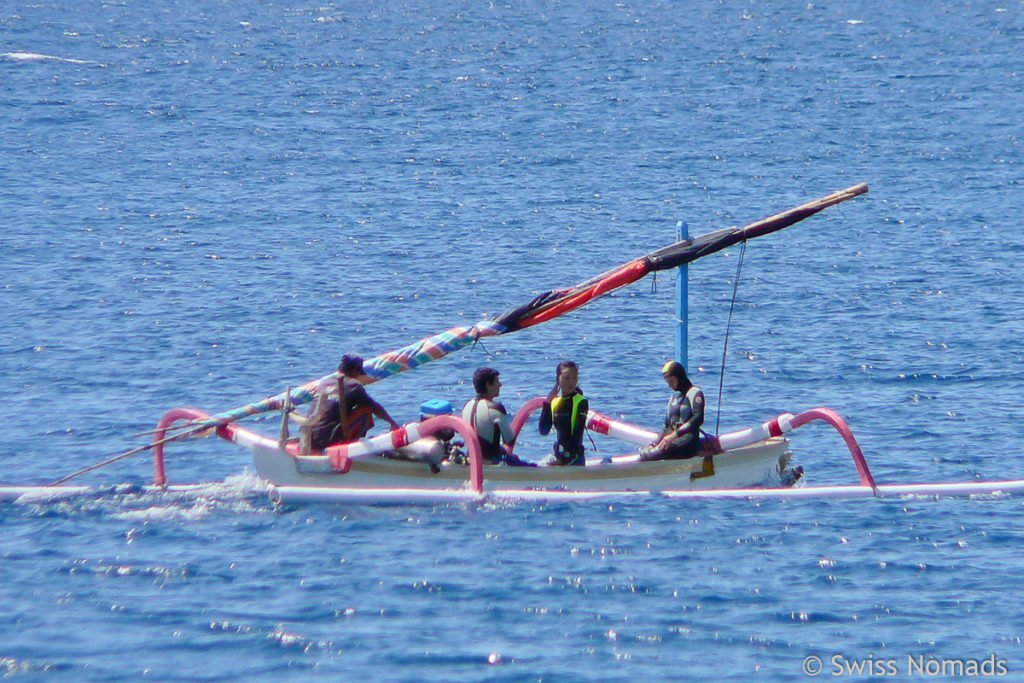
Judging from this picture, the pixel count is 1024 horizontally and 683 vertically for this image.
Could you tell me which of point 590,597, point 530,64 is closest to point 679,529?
point 590,597

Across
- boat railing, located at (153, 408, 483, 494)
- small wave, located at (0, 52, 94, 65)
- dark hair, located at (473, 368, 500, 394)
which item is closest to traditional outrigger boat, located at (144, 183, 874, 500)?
boat railing, located at (153, 408, 483, 494)

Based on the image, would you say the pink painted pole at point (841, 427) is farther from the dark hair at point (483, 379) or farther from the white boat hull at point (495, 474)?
the dark hair at point (483, 379)

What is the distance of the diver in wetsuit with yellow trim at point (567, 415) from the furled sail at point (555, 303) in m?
0.93

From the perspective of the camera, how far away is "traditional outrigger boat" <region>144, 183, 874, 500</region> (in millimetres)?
18172

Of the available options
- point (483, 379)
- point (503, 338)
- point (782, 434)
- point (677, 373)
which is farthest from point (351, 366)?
point (503, 338)

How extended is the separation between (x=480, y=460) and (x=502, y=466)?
562 millimetres

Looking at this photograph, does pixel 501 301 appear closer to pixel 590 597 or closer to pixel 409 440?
pixel 409 440

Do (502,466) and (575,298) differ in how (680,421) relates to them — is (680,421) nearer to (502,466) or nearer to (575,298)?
(575,298)

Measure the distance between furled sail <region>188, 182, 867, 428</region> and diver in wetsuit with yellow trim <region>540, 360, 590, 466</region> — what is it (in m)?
0.93

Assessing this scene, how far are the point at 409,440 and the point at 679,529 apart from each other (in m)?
3.44

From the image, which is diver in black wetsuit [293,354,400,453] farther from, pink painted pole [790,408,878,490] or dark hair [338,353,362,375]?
pink painted pole [790,408,878,490]

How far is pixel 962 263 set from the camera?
36.0 meters

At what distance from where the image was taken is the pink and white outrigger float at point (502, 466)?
18172 mm

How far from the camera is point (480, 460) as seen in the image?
17844mm
